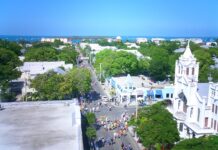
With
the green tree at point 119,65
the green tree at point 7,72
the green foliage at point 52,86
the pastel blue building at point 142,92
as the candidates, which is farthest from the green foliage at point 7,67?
the green tree at point 119,65

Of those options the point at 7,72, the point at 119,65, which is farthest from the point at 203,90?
the point at 119,65

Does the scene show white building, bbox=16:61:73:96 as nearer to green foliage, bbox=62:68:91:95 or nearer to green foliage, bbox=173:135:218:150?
green foliage, bbox=62:68:91:95

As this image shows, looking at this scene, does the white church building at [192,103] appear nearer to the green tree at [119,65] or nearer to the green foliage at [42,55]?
the green tree at [119,65]

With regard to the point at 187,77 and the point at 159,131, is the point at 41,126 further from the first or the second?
the point at 187,77

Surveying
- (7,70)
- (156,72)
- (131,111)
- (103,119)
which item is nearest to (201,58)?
(156,72)

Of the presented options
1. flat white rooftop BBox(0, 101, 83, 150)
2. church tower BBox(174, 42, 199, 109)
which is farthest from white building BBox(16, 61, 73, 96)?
church tower BBox(174, 42, 199, 109)
